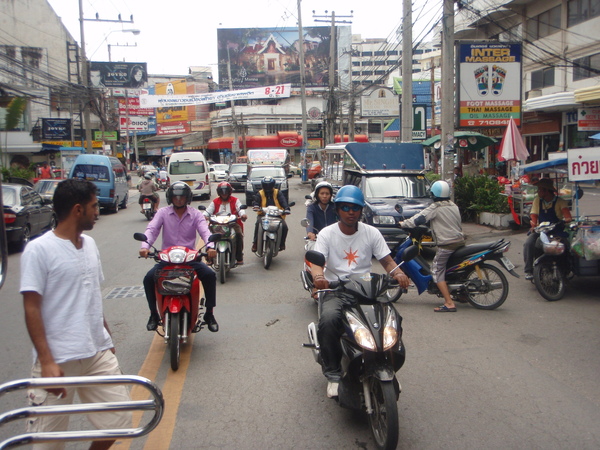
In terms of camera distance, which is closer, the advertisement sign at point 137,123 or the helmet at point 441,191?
the helmet at point 441,191

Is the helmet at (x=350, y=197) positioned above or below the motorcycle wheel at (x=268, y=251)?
above

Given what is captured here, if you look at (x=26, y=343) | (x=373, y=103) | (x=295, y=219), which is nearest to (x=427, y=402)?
(x=26, y=343)

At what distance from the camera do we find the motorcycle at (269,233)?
1039cm

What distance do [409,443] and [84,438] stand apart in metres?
2.24

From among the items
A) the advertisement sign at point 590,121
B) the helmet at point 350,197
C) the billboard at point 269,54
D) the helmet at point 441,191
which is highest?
the billboard at point 269,54

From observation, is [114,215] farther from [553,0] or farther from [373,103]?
[553,0]

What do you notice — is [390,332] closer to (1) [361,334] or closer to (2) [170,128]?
(1) [361,334]

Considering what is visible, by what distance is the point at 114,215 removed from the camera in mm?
22188

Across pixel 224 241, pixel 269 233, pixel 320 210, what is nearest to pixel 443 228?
pixel 320 210

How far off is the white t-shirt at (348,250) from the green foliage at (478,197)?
35.5 feet

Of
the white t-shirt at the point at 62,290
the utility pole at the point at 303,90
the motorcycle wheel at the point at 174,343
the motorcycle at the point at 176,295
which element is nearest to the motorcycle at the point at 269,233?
the motorcycle at the point at 176,295

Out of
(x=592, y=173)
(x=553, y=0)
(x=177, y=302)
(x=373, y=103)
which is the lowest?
(x=177, y=302)

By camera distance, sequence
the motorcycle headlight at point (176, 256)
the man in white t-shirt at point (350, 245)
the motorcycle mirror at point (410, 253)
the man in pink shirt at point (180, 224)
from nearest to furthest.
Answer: the motorcycle mirror at point (410, 253) < the man in white t-shirt at point (350, 245) < the motorcycle headlight at point (176, 256) < the man in pink shirt at point (180, 224)

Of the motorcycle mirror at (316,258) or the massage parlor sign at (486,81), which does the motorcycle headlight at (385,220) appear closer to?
the massage parlor sign at (486,81)
